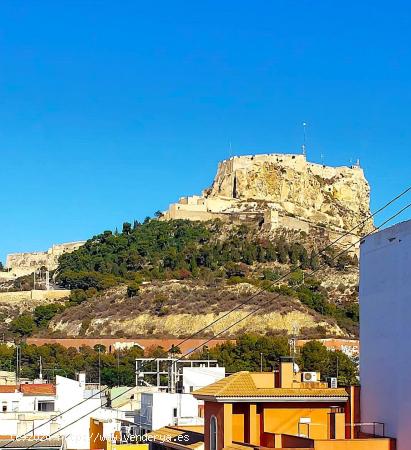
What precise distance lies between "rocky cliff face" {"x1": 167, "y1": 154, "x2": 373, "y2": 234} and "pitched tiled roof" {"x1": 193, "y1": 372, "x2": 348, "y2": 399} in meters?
103

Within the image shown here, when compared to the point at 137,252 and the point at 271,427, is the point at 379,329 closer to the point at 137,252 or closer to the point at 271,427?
the point at 271,427

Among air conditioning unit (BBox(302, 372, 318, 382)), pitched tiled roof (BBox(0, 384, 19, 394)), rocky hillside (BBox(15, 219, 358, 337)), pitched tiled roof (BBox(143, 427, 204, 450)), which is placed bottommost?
pitched tiled roof (BBox(143, 427, 204, 450))

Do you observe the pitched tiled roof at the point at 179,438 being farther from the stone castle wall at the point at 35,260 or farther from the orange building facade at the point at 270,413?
the stone castle wall at the point at 35,260

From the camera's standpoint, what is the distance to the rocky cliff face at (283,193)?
4938 inches

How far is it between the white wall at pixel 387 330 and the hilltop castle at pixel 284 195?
3888 inches

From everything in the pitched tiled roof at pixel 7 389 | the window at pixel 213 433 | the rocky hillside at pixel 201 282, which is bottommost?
the window at pixel 213 433

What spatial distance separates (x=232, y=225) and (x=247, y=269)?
474 inches

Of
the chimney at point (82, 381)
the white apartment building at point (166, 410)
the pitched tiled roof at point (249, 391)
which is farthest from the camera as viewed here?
the chimney at point (82, 381)

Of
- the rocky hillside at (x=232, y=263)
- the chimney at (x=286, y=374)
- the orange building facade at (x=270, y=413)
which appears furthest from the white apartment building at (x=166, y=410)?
the rocky hillside at (x=232, y=263)

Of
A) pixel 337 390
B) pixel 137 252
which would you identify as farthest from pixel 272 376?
pixel 137 252

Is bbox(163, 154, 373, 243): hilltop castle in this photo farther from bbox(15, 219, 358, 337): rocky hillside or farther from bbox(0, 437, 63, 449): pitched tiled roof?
bbox(0, 437, 63, 449): pitched tiled roof

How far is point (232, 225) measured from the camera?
11931 centimetres

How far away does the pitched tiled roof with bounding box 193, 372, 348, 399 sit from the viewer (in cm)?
1842

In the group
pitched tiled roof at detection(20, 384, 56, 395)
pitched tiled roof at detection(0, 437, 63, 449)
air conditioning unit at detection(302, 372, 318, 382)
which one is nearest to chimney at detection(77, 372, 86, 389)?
pitched tiled roof at detection(20, 384, 56, 395)
